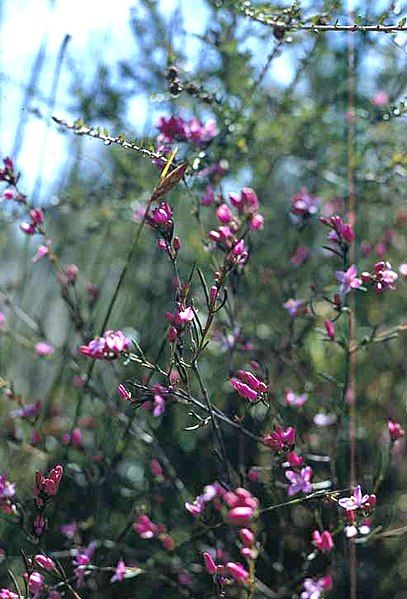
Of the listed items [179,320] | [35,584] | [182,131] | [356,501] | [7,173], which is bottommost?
[35,584]

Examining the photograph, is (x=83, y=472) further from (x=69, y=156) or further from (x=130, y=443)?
(x=69, y=156)

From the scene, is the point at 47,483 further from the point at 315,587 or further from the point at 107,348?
the point at 315,587

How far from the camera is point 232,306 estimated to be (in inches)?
57.1

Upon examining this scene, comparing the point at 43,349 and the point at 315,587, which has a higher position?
the point at 43,349

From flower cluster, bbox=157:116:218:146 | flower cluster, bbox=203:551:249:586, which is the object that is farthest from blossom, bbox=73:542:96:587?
flower cluster, bbox=157:116:218:146

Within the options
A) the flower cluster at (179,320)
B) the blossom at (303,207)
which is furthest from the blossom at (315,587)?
the blossom at (303,207)

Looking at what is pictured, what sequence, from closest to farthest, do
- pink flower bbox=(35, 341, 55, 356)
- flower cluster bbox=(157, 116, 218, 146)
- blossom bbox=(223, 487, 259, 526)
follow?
blossom bbox=(223, 487, 259, 526) → flower cluster bbox=(157, 116, 218, 146) → pink flower bbox=(35, 341, 55, 356)

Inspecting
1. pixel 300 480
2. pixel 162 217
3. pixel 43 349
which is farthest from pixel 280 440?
pixel 43 349

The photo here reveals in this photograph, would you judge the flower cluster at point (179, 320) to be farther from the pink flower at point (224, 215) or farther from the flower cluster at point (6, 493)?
the flower cluster at point (6, 493)

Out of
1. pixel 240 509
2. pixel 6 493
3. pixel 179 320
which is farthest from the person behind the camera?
pixel 6 493

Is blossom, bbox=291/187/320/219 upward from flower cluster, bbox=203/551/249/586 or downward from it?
upward

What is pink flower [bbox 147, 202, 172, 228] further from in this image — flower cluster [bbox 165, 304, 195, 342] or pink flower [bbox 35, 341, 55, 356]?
pink flower [bbox 35, 341, 55, 356]

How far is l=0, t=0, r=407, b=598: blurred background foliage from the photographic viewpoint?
4.52 feet

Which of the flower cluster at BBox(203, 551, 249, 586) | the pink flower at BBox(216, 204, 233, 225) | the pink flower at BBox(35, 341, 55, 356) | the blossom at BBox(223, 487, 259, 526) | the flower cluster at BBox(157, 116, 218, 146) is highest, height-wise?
the flower cluster at BBox(157, 116, 218, 146)
